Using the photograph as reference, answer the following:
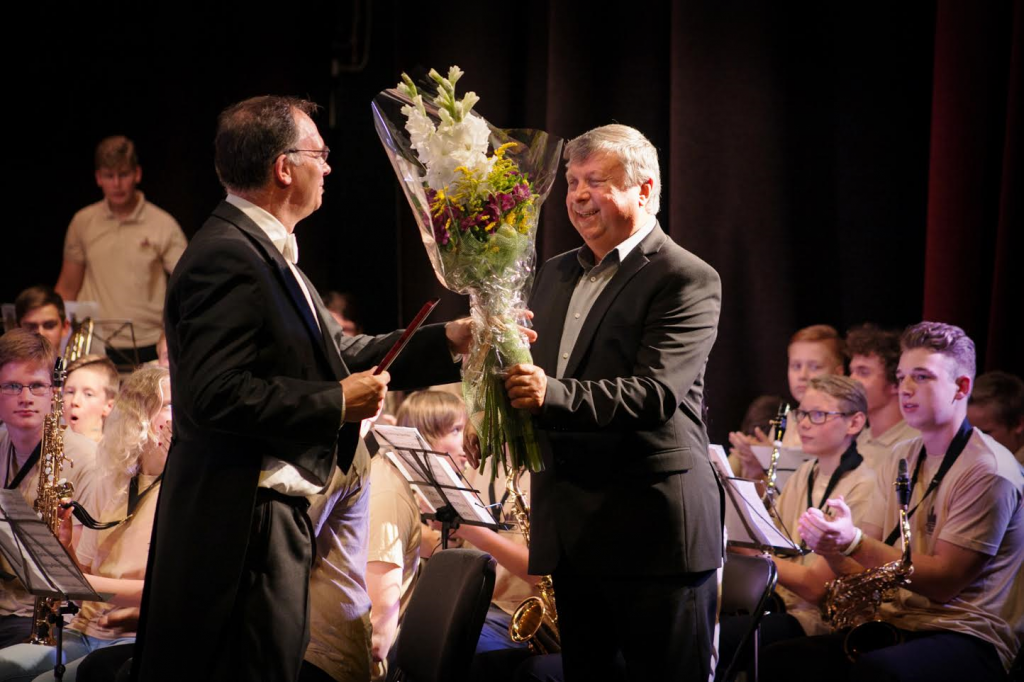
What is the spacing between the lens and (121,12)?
8648 mm

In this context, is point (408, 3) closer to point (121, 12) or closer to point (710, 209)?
point (121, 12)

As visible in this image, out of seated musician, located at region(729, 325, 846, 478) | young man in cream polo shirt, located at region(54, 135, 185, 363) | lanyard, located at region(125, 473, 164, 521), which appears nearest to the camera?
lanyard, located at region(125, 473, 164, 521)

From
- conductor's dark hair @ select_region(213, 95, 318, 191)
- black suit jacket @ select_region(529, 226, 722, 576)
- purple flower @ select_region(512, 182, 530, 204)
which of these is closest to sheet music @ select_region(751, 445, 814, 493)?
black suit jacket @ select_region(529, 226, 722, 576)

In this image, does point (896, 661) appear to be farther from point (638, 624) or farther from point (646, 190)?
point (646, 190)

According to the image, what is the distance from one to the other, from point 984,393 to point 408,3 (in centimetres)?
482

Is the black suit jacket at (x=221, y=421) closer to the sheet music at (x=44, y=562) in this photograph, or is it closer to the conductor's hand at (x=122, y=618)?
the sheet music at (x=44, y=562)

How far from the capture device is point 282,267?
8.63 ft

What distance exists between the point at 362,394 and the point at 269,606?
1.64 ft

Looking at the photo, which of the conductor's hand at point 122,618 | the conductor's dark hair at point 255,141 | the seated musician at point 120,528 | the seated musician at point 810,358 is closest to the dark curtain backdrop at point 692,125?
the conductor's dark hair at point 255,141

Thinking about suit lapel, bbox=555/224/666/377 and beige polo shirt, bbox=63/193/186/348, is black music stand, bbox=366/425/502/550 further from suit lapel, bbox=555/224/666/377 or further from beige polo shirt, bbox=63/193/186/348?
beige polo shirt, bbox=63/193/186/348

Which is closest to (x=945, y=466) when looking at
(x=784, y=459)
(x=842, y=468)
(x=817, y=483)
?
(x=842, y=468)

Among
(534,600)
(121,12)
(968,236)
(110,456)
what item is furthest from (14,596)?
(121,12)

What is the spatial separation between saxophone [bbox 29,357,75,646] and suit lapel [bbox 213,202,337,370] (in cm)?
A: 188

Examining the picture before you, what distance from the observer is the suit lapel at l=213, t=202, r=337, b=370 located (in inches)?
103
